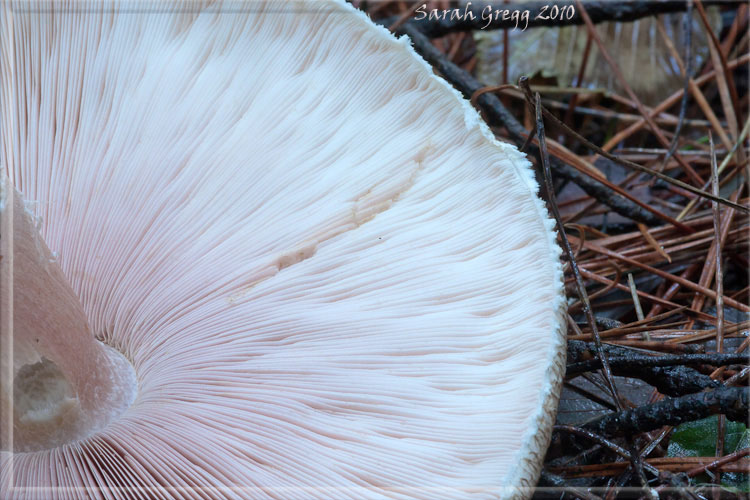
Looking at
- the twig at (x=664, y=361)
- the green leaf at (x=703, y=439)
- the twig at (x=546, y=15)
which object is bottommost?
the green leaf at (x=703, y=439)

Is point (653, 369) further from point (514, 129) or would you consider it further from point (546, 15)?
point (546, 15)

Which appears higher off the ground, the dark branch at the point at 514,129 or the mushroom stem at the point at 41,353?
the dark branch at the point at 514,129

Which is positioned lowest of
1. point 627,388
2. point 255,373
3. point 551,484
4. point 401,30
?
point 551,484

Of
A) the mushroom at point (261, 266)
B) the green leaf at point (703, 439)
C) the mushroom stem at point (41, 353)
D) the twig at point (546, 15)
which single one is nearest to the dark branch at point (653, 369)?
the green leaf at point (703, 439)

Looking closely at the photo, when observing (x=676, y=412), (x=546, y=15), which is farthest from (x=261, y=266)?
(x=546, y=15)

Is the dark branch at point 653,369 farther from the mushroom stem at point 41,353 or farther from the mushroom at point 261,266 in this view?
the mushroom stem at point 41,353

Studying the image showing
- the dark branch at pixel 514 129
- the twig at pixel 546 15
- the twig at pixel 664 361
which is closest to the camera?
the twig at pixel 664 361

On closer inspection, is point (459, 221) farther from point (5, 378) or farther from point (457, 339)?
point (5, 378)

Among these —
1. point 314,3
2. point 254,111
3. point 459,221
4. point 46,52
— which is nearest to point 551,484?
point 459,221
